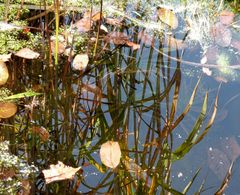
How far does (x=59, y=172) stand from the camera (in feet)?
3.26

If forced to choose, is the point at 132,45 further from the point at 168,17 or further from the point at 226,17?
the point at 226,17

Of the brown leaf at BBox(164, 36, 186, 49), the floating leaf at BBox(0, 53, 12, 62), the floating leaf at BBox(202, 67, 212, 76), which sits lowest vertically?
the floating leaf at BBox(202, 67, 212, 76)

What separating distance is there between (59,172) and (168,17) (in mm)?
661

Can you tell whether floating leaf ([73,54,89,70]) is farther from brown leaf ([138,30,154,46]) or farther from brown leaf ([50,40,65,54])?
brown leaf ([138,30,154,46])

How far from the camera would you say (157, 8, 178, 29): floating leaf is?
1.46 meters

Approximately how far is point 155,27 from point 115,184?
0.51 meters

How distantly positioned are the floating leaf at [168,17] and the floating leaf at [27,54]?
46cm

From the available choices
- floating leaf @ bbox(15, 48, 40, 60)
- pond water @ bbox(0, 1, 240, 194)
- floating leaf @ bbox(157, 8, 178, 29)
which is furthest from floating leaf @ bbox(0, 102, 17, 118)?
floating leaf @ bbox(157, 8, 178, 29)

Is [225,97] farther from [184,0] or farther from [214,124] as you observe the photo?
[184,0]

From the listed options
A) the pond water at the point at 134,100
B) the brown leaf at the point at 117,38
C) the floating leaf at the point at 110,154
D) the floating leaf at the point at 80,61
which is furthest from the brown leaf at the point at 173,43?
the floating leaf at the point at 110,154

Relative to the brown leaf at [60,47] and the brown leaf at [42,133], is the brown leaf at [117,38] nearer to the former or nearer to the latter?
the brown leaf at [60,47]

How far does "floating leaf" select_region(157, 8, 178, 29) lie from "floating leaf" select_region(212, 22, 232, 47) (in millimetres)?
122

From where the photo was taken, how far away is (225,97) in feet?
4.69

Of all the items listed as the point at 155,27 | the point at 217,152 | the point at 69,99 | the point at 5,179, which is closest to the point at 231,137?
the point at 217,152
